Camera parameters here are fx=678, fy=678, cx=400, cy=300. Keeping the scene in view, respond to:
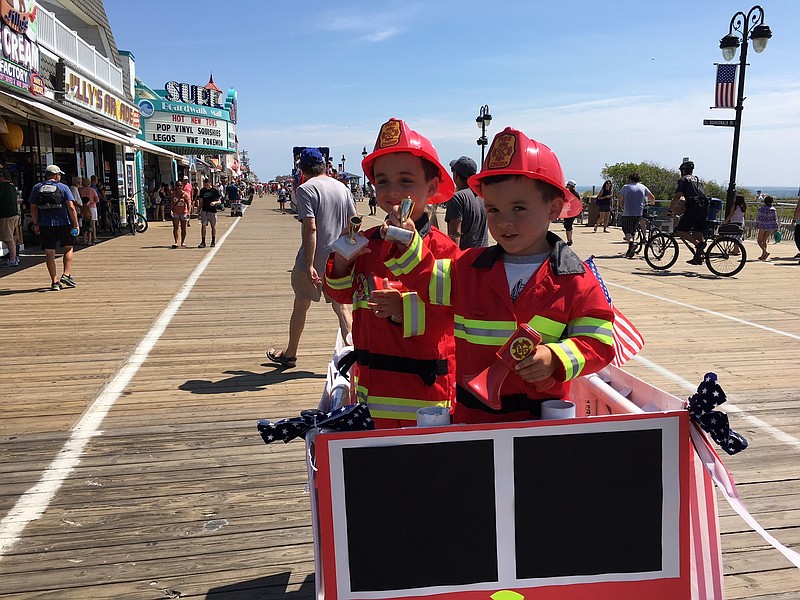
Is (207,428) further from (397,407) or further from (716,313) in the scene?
(716,313)

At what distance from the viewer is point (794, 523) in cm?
324

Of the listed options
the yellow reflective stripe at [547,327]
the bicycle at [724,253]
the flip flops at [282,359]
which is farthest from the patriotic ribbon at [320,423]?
the bicycle at [724,253]

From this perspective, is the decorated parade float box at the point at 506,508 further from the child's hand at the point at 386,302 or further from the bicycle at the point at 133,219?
the bicycle at the point at 133,219

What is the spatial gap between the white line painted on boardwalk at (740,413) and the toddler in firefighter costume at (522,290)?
294cm

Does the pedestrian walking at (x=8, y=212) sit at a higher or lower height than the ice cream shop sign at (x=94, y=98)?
lower

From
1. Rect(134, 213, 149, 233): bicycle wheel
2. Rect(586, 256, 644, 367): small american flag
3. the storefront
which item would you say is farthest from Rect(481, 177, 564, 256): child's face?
the storefront

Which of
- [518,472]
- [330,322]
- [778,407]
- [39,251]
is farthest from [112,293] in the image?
[518,472]

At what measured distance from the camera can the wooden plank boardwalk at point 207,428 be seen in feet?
9.54

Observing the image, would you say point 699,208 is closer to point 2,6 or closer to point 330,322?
point 330,322

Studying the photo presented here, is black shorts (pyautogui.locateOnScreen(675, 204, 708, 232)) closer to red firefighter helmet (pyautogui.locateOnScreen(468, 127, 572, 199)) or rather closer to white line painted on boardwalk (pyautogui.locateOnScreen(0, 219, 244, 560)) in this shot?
white line painted on boardwalk (pyautogui.locateOnScreen(0, 219, 244, 560))

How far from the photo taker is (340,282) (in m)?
2.63

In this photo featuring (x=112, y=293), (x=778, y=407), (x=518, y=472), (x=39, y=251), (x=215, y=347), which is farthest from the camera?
(x=39, y=251)

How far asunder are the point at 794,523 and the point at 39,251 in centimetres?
1633

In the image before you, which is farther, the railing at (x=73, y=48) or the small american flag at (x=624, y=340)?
the railing at (x=73, y=48)
